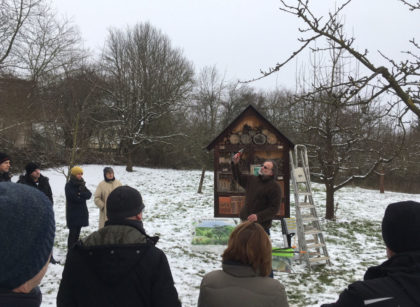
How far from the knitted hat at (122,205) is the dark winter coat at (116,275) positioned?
7.0 inches

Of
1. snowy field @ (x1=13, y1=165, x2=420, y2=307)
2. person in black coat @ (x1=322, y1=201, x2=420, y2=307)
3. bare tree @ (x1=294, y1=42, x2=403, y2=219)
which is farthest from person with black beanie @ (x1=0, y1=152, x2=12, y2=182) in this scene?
bare tree @ (x1=294, y1=42, x2=403, y2=219)

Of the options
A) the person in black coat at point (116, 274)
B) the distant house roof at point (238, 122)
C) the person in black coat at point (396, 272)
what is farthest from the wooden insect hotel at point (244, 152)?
the person in black coat at point (396, 272)

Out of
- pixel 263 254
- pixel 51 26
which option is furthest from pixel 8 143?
pixel 263 254

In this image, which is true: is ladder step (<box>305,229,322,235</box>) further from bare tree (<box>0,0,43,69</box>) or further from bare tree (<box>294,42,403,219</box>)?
bare tree (<box>0,0,43,69</box>)

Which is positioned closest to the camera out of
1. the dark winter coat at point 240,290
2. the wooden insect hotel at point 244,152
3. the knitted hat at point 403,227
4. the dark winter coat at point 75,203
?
the knitted hat at point 403,227

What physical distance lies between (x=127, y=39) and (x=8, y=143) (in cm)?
1406

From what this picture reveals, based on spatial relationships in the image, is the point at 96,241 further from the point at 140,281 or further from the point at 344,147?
the point at 344,147

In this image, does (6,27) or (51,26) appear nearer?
(6,27)

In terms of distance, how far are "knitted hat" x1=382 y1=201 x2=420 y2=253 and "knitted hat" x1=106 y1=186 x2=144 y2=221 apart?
1480 mm

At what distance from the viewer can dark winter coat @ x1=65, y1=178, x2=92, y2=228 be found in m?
5.56

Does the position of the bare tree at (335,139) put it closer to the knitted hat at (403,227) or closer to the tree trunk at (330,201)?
the tree trunk at (330,201)

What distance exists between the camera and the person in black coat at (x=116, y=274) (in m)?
1.77

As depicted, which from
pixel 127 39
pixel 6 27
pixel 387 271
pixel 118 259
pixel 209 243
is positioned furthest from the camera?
pixel 127 39

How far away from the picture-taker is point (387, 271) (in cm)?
150
